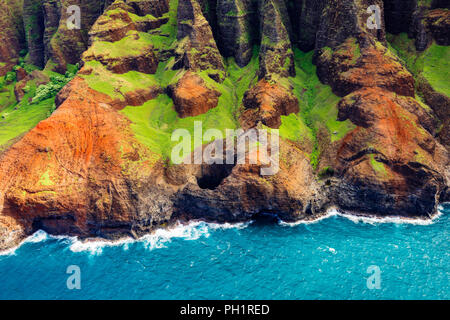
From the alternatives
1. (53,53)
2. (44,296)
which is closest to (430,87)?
(44,296)

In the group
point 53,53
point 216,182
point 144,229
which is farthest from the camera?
point 53,53

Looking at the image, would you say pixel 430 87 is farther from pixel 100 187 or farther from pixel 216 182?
pixel 100 187

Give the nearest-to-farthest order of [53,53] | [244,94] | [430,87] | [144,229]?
[144,229], [430,87], [244,94], [53,53]

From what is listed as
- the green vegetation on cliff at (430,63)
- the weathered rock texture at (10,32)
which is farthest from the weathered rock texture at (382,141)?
the weathered rock texture at (10,32)

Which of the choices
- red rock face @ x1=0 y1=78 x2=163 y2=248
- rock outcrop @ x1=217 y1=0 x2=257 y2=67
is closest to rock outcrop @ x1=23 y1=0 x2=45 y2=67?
red rock face @ x1=0 y1=78 x2=163 y2=248

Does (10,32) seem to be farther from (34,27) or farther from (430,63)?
(430,63)

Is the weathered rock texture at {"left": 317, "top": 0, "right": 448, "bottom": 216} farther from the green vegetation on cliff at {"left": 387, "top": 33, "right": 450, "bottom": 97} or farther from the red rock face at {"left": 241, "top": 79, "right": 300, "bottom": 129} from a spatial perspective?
the red rock face at {"left": 241, "top": 79, "right": 300, "bottom": 129}

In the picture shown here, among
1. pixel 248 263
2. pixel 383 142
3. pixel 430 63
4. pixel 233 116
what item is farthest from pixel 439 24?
pixel 248 263
